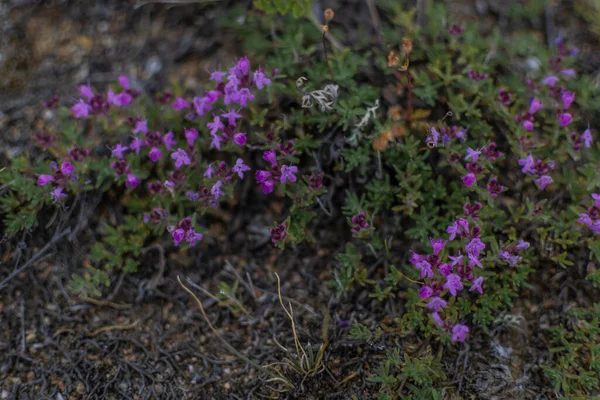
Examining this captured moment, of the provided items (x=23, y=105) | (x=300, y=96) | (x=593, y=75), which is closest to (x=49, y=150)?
(x=23, y=105)

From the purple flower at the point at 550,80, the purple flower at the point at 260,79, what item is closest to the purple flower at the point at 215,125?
the purple flower at the point at 260,79

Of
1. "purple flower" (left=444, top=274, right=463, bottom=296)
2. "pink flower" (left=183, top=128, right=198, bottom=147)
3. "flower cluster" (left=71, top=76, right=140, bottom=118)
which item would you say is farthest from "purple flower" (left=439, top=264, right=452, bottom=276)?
"flower cluster" (left=71, top=76, right=140, bottom=118)

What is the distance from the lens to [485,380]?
2803 mm

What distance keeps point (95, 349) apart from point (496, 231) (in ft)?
7.73

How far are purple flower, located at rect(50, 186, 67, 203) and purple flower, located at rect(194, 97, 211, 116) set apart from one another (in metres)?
0.89

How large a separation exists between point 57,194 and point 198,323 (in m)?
1.07

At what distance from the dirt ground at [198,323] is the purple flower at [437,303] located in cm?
28

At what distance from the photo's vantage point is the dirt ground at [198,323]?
2854mm

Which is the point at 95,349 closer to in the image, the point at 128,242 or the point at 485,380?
the point at 128,242

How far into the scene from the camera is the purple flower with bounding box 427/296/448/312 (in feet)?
8.73

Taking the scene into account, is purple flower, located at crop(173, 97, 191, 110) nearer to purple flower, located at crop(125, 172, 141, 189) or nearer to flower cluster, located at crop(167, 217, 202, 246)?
purple flower, located at crop(125, 172, 141, 189)

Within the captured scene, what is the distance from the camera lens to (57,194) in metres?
3.04

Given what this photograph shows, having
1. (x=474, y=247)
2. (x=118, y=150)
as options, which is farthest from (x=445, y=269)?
(x=118, y=150)

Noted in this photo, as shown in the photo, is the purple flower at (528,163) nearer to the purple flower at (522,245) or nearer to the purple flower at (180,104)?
the purple flower at (522,245)
